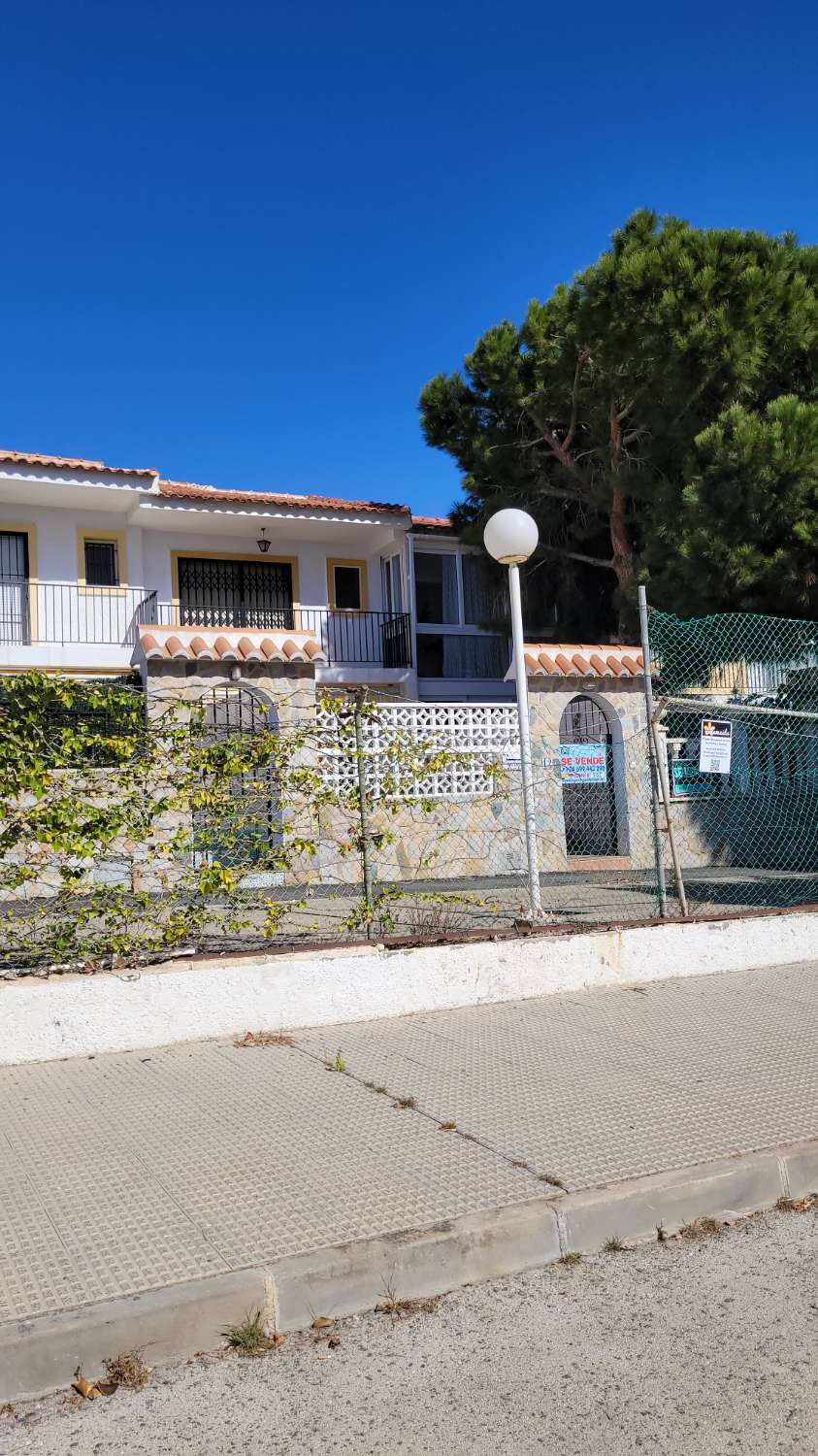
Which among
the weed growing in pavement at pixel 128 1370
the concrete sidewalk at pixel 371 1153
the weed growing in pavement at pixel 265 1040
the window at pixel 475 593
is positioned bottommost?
the weed growing in pavement at pixel 128 1370

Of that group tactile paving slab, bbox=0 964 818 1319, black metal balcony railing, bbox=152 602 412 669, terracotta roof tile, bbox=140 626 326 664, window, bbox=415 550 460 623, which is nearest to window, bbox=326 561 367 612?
black metal balcony railing, bbox=152 602 412 669

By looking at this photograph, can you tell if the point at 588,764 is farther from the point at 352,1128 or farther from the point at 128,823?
the point at 352,1128

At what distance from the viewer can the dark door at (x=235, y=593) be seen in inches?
862

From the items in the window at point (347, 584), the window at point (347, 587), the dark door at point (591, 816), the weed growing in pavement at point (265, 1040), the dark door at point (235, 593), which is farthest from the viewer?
the window at point (347, 587)

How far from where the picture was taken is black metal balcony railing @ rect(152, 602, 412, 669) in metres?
22.0

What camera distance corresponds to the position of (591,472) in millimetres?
19297

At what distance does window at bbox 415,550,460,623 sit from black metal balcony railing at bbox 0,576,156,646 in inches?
223

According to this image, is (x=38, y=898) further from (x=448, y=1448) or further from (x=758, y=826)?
(x=758, y=826)

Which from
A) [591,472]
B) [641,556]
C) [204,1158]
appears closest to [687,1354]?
[204,1158]

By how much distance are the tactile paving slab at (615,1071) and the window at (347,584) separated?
17135 mm

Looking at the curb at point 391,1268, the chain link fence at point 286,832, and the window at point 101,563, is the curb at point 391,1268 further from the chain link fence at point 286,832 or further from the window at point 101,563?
the window at point 101,563

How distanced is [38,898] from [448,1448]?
12.9 ft

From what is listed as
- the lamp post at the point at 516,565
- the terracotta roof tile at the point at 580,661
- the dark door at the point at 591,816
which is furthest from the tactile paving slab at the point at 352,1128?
the terracotta roof tile at the point at 580,661

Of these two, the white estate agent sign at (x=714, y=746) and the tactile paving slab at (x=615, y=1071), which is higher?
the white estate agent sign at (x=714, y=746)
